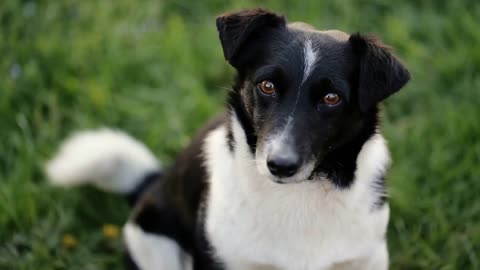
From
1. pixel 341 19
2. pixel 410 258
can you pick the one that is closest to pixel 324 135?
pixel 410 258

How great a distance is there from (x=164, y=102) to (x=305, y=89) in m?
2.05

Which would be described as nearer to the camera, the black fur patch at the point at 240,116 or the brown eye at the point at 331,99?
the brown eye at the point at 331,99

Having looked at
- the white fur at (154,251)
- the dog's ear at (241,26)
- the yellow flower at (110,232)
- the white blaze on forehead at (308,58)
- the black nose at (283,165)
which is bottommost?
the yellow flower at (110,232)

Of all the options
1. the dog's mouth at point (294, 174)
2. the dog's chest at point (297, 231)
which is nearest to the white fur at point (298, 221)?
the dog's chest at point (297, 231)

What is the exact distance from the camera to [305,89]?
2.56m

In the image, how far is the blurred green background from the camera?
3.71m

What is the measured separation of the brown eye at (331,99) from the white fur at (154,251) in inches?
51.4

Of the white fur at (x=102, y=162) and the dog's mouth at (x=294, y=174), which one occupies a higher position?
the dog's mouth at (x=294, y=174)

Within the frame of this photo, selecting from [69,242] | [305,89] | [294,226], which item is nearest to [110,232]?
[69,242]

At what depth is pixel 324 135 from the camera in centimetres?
258

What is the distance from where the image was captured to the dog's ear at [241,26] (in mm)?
2711

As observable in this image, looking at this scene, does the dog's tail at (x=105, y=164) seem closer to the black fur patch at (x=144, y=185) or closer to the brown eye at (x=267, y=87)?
the black fur patch at (x=144, y=185)

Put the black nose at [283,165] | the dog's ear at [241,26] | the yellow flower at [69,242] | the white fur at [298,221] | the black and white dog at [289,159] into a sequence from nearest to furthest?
1. the black nose at [283,165]
2. the black and white dog at [289,159]
3. the dog's ear at [241,26]
4. the white fur at [298,221]
5. the yellow flower at [69,242]

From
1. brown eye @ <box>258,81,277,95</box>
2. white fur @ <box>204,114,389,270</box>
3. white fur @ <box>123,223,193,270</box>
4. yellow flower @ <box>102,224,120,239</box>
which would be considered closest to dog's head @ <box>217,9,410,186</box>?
brown eye @ <box>258,81,277,95</box>
